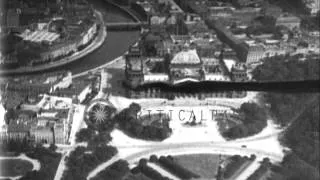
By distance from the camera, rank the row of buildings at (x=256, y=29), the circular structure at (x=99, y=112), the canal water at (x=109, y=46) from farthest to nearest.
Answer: the row of buildings at (x=256, y=29) → the canal water at (x=109, y=46) → the circular structure at (x=99, y=112)

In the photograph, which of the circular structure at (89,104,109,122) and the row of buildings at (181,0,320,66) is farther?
Result: the row of buildings at (181,0,320,66)

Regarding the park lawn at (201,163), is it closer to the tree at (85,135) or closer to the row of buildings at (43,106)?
the tree at (85,135)

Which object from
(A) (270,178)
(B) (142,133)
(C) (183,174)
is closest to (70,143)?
(B) (142,133)

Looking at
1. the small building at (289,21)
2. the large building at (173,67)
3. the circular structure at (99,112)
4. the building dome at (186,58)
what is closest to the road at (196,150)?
the circular structure at (99,112)

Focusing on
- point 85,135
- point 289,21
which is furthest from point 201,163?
point 289,21

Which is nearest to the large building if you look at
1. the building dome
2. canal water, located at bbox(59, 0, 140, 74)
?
the building dome

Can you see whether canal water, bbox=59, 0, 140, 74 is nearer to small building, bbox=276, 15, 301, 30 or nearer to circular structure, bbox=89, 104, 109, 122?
circular structure, bbox=89, 104, 109, 122

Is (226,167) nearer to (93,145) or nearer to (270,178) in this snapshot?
(270,178)

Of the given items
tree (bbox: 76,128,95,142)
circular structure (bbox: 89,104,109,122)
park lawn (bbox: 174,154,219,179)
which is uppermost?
circular structure (bbox: 89,104,109,122)
